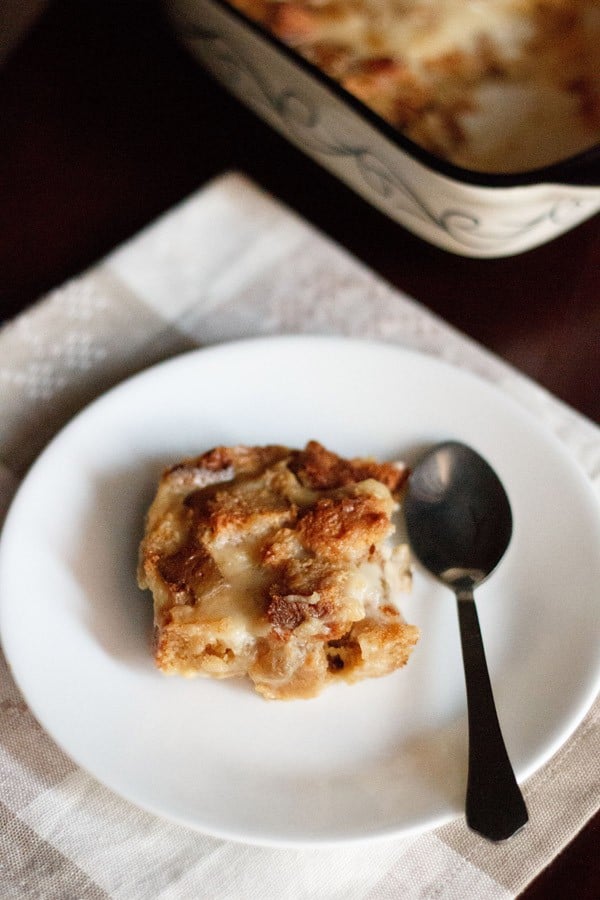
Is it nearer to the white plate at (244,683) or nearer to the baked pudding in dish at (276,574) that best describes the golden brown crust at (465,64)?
the white plate at (244,683)

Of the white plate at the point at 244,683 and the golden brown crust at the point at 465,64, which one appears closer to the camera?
the white plate at the point at 244,683

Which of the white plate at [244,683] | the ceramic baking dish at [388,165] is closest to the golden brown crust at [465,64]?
the ceramic baking dish at [388,165]

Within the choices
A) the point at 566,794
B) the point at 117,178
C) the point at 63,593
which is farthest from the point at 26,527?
the point at 117,178

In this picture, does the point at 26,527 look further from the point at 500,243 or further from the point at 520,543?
the point at 500,243

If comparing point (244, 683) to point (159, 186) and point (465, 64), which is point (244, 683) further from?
point (465, 64)

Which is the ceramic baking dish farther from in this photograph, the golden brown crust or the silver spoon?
the silver spoon
